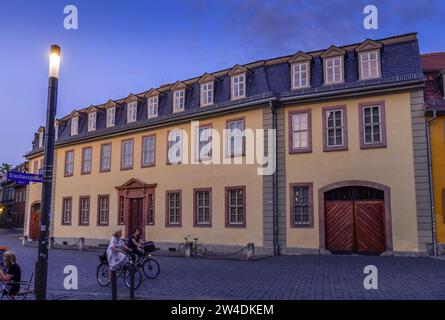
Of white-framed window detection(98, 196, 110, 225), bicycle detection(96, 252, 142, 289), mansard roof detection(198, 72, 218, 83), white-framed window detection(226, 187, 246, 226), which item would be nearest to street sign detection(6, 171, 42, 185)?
bicycle detection(96, 252, 142, 289)

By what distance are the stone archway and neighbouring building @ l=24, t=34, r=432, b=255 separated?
1.7 inches

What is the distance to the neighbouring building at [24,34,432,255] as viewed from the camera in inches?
707

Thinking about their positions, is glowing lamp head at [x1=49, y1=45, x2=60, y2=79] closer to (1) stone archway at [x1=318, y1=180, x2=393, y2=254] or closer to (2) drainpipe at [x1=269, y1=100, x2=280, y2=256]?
(2) drainpipe at [x1=269, y1=100, x2=280, y2=256]

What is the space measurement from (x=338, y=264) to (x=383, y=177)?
487 centimetres

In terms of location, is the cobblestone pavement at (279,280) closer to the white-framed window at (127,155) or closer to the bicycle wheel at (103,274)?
the bicycle wheel at (103,274)

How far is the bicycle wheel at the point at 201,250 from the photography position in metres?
20.2

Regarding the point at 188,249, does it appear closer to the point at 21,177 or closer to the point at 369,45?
the point at 21,177

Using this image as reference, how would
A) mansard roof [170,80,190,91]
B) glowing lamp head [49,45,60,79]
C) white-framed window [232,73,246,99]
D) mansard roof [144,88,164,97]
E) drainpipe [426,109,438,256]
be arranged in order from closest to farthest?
glowing lamp head [49,45,60,79] → drainpipe [426,109,438,256] → white-framed window [232,73,246,99] → mansard roof [170,80,190,91] → mansard roof [144,88,164,97]

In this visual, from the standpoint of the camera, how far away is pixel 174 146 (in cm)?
2409

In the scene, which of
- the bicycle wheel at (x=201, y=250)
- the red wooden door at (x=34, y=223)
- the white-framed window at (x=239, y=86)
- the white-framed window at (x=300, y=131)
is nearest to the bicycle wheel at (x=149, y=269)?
the bicycle wheel at (x=201, y=250)

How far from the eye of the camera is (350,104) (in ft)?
62.8

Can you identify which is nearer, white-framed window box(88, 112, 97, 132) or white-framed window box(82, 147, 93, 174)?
white-framed window box(82, 147, 93, 174)
